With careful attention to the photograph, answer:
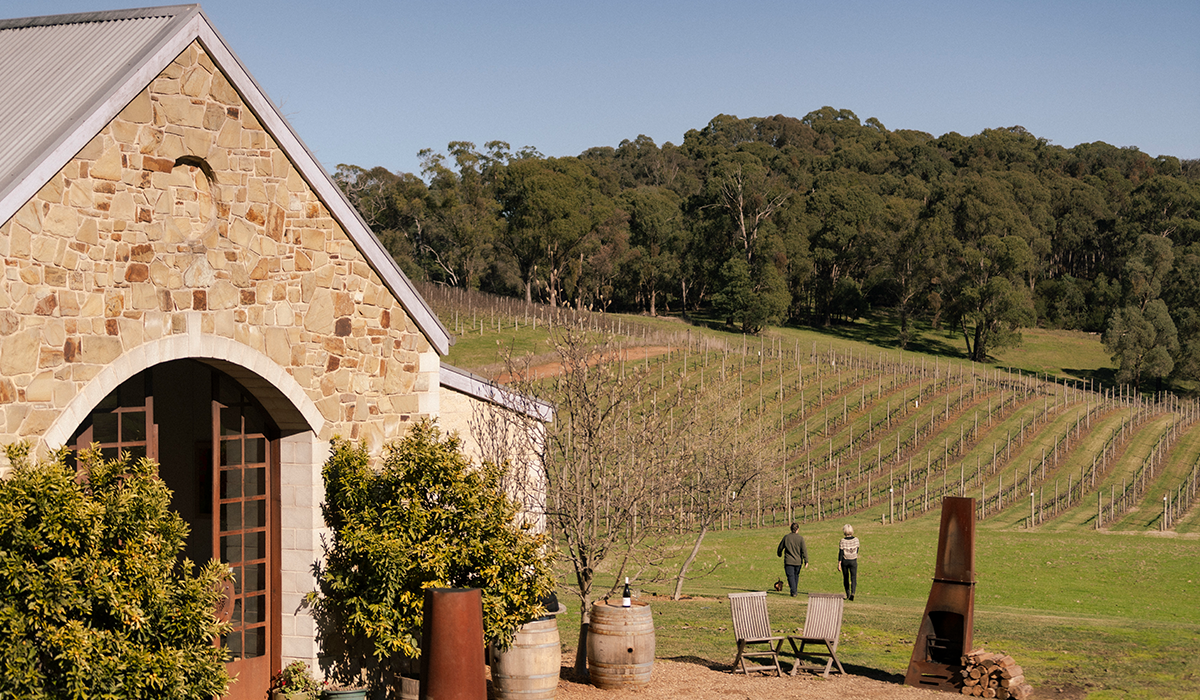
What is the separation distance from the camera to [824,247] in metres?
83.7

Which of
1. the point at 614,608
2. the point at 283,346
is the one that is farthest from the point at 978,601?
the point at 283,346

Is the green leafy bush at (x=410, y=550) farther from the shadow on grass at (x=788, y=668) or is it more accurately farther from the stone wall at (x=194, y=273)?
the shadow on grass at (x=788, y=668)

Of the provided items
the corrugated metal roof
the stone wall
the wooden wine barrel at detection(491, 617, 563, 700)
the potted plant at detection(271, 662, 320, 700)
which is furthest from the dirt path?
the corrugated metal roof

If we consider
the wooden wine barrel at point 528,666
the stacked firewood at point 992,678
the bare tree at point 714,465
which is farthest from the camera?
the bare tree at point 714,465

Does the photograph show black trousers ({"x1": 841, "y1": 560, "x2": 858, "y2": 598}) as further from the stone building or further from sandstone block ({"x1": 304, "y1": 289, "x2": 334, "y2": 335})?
sandstone block ({"x1": 304, "y1": 289, "x2": 334, "y2": 335})

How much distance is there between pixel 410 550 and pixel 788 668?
5.67 metres

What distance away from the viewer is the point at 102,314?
8.88 m

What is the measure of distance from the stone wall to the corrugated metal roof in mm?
287

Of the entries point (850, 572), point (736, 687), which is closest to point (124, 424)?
point (736, 687)

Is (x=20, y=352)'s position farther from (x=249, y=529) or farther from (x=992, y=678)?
(x=992, y=678)

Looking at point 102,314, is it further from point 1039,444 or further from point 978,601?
point 1039,444

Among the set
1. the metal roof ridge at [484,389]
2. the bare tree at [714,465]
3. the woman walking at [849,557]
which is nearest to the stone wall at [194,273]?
the metal roof ridge at [484,389]

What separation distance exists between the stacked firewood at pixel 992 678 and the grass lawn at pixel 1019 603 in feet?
2.45

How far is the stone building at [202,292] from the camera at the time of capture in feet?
28.0
